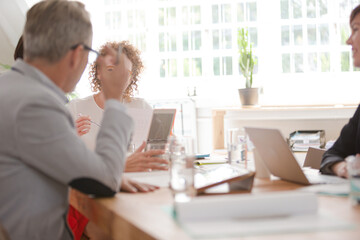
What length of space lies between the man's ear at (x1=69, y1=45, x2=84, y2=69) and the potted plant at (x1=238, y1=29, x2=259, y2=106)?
320cm

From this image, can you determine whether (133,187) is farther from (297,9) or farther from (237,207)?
(297,9)

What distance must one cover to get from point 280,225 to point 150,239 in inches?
10.3

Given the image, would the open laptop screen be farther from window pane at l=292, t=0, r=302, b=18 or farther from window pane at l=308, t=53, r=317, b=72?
window pane at l=292, t=0, r=302, b=18

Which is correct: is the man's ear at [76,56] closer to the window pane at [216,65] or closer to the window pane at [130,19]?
the window pane at [216,65]

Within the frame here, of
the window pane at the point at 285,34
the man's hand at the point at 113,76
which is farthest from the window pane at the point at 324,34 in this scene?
the man's hand at the point at 113,76

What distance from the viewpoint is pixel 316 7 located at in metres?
4.76

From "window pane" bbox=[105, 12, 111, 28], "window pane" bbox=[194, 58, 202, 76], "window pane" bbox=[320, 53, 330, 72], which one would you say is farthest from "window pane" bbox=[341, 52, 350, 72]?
"window pane" bbox=[105, 12, 111, 28]

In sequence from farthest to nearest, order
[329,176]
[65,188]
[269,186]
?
[329,176] < [269,186] < [65,188]

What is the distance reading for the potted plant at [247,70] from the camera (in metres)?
4.42

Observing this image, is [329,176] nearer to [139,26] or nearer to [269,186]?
[269,186]

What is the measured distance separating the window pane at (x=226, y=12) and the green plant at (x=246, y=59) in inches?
19.7

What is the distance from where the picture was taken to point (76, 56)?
4.27ft

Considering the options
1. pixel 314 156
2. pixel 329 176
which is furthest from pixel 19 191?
pixel 314 156

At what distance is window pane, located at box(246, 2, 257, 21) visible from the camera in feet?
16.0
